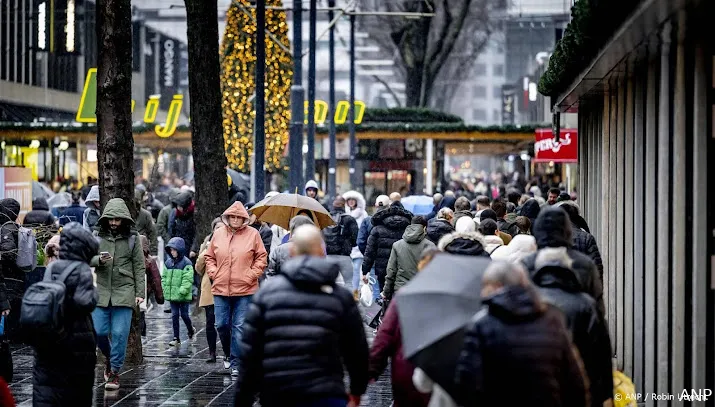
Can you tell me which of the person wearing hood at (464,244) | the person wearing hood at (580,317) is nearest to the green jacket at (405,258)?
the person wearing hood at (464,244)

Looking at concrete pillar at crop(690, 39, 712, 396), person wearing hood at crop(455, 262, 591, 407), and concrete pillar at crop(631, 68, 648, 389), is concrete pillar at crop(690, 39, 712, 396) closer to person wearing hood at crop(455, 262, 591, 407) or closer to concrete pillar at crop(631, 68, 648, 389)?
concrete pillar at crop(631, 68, 648, 389)

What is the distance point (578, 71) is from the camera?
1297cm

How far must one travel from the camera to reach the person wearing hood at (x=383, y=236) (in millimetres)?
16719

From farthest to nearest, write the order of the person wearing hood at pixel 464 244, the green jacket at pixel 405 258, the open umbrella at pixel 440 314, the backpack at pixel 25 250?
1. the backpack at pixel 25 250
2. the green jacket at pixel 405 258
3. the person wearing hood at pixel 464 244
4. the open umbrella at pixel 440 314

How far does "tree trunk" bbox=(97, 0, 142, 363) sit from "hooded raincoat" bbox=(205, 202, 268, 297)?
181cm

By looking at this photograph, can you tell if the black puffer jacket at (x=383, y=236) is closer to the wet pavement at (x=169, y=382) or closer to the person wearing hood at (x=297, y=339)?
the wet pavement at (x=169, y=382)

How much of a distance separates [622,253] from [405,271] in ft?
7.35

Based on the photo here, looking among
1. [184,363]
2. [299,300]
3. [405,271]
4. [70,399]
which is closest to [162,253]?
[184,363]

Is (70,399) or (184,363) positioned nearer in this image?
(70,399)

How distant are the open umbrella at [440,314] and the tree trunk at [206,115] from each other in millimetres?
13053

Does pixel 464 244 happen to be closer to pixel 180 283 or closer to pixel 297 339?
pixel 297 339

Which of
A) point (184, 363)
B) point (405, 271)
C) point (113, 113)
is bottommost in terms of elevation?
point (184, 363)

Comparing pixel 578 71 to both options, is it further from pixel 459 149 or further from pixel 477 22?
pixel 477 22

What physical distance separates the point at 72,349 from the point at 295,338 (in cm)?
258
